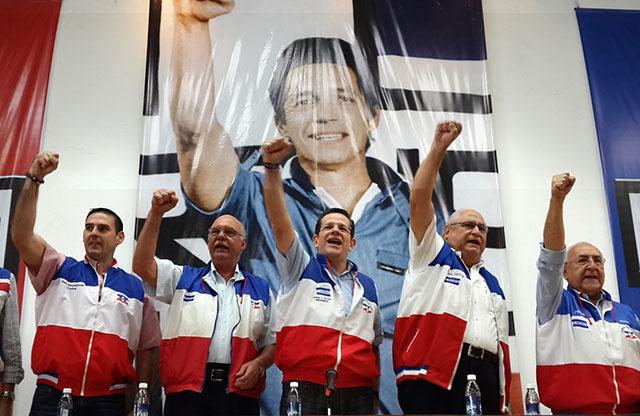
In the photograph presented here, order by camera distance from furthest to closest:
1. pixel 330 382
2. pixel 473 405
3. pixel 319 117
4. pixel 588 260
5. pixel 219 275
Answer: pixel 319 117, pixel 588 260, pixel 219 275, pixel 330 382, pixel 473 405

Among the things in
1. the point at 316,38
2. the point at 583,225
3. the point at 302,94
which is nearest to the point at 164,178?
the point at 302,94

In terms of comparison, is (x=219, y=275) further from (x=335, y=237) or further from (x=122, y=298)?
(x=335, y=237)

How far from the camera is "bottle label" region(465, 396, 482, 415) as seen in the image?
8.36 ft

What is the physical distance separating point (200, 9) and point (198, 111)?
2.07 ft

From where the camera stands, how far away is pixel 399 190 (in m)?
3.87

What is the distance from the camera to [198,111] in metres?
3.96

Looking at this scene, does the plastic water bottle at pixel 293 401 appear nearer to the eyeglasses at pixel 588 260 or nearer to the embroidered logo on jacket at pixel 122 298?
the embroidered logo on jacket at pixel 122 298

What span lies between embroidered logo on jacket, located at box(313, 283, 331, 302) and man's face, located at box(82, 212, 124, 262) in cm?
91

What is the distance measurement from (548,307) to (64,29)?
119 inches

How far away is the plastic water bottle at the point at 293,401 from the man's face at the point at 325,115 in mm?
1505

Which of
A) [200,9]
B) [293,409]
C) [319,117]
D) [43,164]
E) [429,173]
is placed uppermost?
[200,9]

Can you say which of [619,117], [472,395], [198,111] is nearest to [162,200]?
[198,111]

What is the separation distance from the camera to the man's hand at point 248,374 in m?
2.82

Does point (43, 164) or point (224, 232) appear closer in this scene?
point (43, 164)
